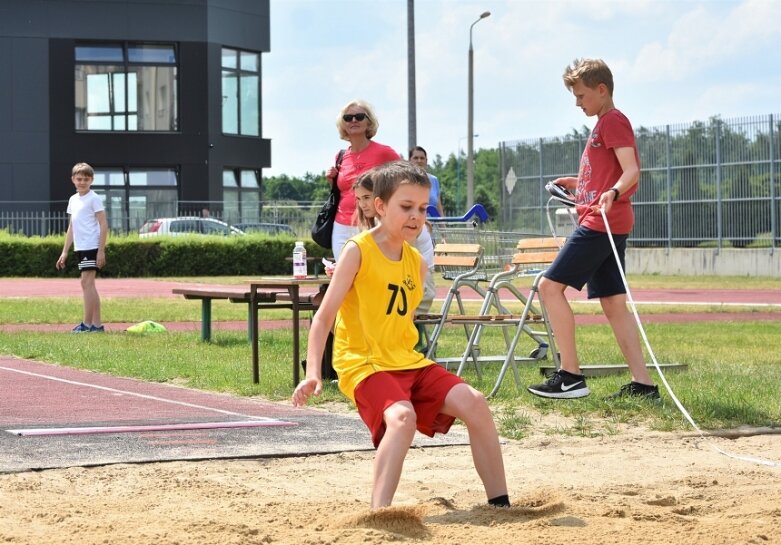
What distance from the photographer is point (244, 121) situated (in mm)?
48938

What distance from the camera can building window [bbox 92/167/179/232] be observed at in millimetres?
44906

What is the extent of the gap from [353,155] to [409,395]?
4.75m

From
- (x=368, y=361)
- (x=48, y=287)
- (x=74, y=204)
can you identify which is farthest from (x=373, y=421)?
(x=48, y=287)

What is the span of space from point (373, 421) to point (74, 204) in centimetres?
1135

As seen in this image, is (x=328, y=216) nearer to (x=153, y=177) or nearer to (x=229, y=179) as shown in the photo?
(x=153, y=177)

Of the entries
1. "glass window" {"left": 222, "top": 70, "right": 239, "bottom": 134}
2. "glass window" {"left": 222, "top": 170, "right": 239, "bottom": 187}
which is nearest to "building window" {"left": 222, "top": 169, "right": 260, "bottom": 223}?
"glass window" {"left": 222, "top": 170, "right": 239, "bottom": 187}

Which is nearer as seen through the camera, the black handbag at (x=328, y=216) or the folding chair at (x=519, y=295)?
the folding chair at (x=519, y=295)

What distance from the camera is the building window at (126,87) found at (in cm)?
4619

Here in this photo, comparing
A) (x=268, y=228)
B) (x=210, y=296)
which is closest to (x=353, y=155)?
(x=210, y=296)

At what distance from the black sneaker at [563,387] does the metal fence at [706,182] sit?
2594 centimetres

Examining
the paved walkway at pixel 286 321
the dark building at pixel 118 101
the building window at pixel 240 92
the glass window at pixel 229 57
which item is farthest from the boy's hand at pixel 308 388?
the glass window at pixel 229 57

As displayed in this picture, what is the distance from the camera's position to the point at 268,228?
3922 cm

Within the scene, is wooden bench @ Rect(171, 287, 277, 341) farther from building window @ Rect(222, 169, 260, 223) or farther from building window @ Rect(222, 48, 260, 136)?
building window @ Rect(222, 48, 260, 136)

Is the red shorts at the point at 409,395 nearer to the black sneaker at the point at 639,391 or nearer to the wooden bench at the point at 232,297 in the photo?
the black sneaker at the point at 639,391
